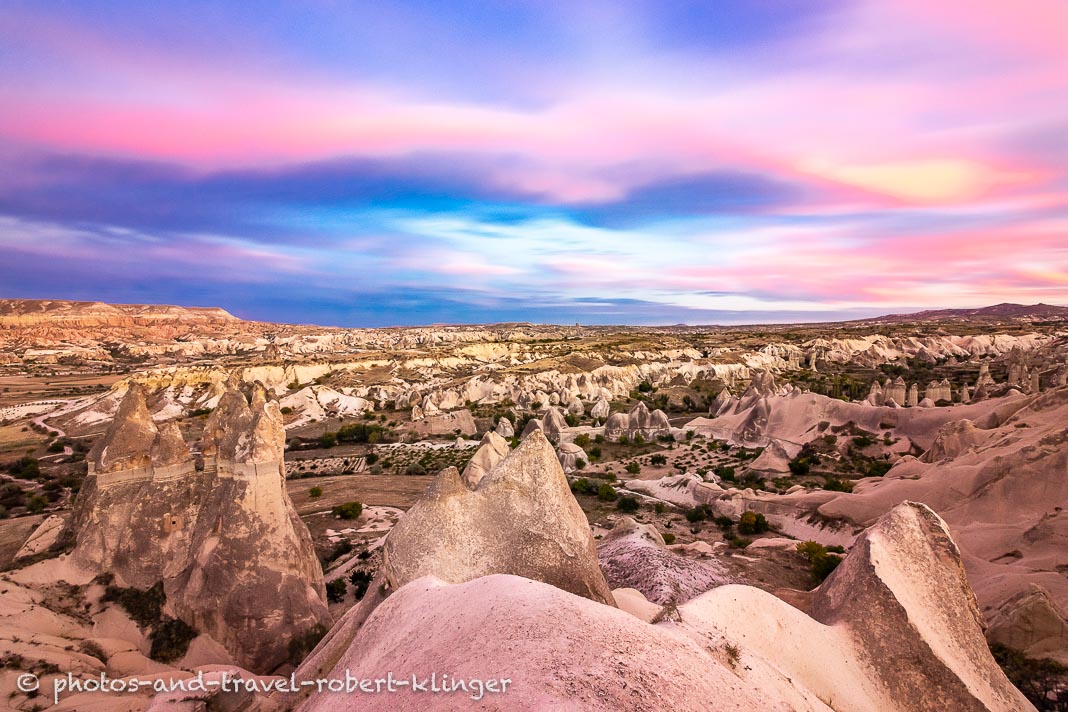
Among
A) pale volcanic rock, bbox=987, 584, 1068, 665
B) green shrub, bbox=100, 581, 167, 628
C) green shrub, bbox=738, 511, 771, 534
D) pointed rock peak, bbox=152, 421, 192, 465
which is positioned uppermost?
pointed rock peak, bbox=152, 421, 192, 465

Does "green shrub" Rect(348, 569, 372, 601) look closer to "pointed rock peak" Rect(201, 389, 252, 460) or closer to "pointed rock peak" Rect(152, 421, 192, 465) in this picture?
"pointed rock peak" Rect(201, 389, 252, 460)

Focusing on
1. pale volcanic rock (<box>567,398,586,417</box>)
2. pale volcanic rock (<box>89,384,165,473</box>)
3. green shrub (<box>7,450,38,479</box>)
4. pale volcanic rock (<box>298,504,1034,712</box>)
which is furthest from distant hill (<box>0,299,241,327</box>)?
pale volcanic rock (<box>298,504,1034,712</box>)

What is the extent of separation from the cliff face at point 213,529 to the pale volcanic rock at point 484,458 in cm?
893

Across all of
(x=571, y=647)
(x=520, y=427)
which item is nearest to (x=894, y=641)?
(x=571, y=647)

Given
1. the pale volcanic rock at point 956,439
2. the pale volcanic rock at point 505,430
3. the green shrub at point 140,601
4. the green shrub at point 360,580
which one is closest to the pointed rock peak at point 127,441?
the green shrub at point 140,601

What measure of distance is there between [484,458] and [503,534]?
13.8m

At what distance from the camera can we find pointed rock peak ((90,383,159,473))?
12.5 meters

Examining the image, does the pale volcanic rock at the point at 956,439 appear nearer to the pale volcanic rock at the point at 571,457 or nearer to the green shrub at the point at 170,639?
the pale volcanic rock at the point at 571,457

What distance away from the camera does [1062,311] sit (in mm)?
181375

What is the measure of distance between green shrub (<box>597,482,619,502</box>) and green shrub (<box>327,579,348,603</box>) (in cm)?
1477

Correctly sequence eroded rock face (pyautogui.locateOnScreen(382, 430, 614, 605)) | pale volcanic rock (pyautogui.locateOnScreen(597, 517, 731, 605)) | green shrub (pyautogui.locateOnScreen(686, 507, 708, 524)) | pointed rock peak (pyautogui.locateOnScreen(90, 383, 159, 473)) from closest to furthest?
eroded rock face (pyautogui.locateOnScreen(382, 430, 614, 605)) → pale volcanic rock (pyautogui.locateOnScreen(597, 517, 731, 605)) → pointed rock peak (pyautogui.locateOnScreen(90, 383, 159, 473)) → green shrub (pyautogui.locateOnScreen(686, 507, 708, 524))

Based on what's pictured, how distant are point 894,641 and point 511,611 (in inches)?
263

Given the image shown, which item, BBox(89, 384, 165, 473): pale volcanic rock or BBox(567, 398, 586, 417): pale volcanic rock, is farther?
BBox(567, 398, 586, 417): pale volcanic rock

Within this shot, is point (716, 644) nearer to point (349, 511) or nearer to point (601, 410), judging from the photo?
point (349, 511)
